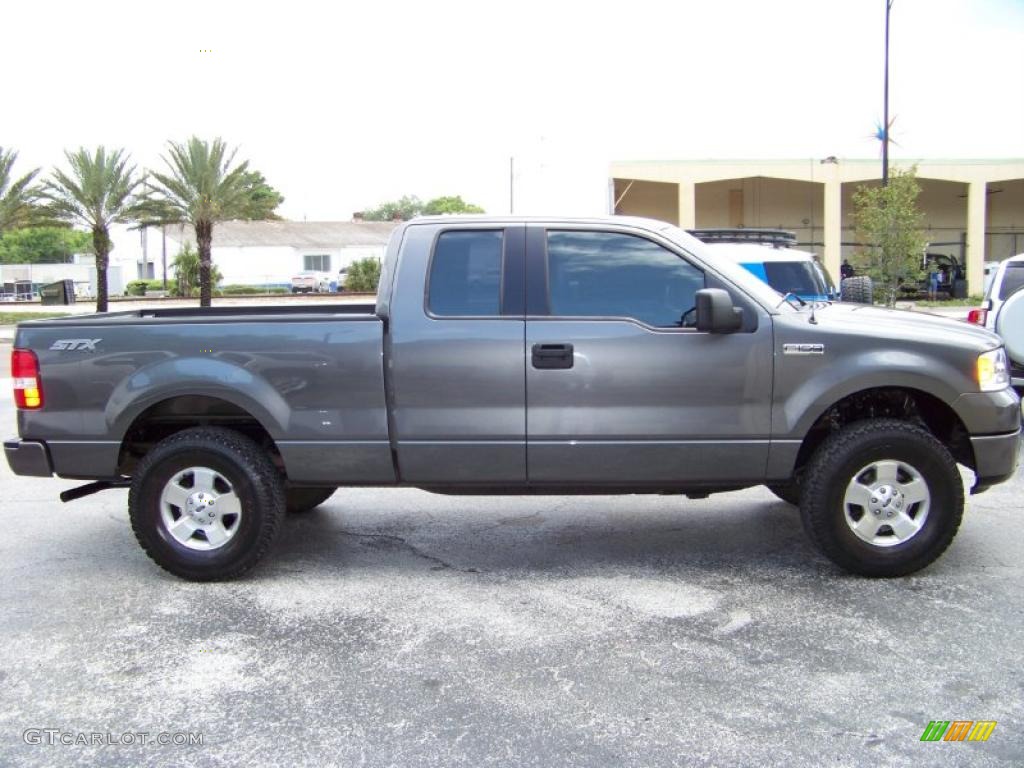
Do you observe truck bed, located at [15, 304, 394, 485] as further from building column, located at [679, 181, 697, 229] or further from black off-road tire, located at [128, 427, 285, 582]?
building column, located at [679, 181, 697, 229]

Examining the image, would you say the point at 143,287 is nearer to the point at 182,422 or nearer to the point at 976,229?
the point at 976,229

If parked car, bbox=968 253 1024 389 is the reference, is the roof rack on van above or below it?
above

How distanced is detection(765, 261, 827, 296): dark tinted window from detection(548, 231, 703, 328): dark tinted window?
22.7 feet

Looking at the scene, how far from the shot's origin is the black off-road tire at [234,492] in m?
5.19

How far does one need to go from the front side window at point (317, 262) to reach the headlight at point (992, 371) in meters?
66.0

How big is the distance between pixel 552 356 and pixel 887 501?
1.94 meters

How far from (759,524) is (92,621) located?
4.07 meters

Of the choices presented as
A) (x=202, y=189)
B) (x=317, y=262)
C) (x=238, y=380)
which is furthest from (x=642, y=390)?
(x=317, y=262)

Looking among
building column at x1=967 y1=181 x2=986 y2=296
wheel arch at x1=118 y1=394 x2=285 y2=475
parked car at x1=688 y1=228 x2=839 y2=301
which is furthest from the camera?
building column at x1=967 y1=181 x2=986 y2=296

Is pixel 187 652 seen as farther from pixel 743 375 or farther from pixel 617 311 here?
pixel 743 375

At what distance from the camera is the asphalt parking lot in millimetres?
3461

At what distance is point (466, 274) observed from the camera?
17.2 feet

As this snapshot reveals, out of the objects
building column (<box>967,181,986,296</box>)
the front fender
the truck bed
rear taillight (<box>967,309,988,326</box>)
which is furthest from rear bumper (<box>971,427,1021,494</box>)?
building column (<box>967,181,986,296</box>)

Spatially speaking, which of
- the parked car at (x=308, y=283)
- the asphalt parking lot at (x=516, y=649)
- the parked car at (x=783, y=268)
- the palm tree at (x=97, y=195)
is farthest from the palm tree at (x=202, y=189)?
the asphalt parking lot at (x=516, y=649)
